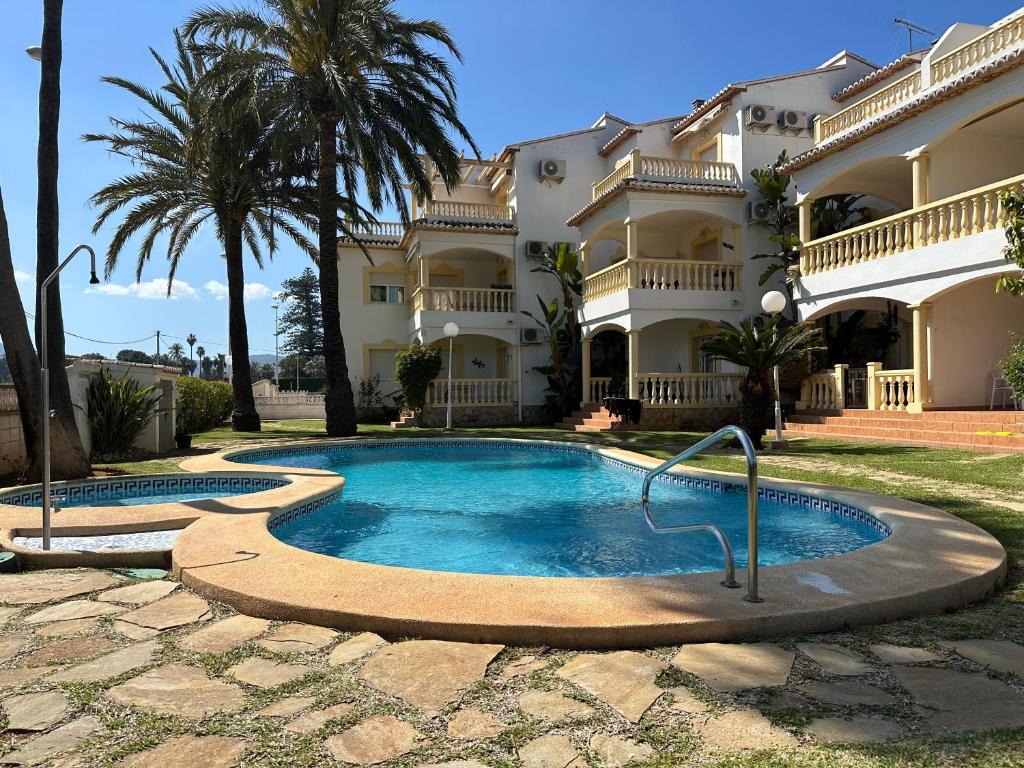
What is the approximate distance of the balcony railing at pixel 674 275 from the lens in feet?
60.8

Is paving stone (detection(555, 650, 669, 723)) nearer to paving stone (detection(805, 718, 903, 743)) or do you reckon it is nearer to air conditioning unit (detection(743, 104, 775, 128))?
paving stone (detection(805, 718, 903, 743))

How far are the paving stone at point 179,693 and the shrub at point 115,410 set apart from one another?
10680mm

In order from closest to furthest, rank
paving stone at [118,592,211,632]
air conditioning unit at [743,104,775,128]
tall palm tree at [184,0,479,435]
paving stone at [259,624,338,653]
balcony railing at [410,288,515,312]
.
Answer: paving stone at [259,624,338,653]
paving stone at [118,592,211,632]
tall palm tree at [184,0,479,435]
air conditioning unit at [743,104,775,128]
balcony railing at [410,288,515,312]

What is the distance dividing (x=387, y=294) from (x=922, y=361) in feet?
62.4

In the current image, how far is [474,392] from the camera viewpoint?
22.7m

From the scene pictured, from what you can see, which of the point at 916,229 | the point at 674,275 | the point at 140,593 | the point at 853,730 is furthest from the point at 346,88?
the point at 853,730

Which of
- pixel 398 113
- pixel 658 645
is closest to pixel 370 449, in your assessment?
pixel 398 113

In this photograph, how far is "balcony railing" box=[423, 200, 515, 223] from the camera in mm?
23172

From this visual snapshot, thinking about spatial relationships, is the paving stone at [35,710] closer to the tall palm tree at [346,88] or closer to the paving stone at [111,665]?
the paving stone at [111,665]

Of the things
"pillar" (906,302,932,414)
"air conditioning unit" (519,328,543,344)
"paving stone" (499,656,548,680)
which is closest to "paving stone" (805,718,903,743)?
"paving stone" (499,656,548,680)

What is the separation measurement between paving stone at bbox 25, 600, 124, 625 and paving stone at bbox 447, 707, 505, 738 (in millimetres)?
2500

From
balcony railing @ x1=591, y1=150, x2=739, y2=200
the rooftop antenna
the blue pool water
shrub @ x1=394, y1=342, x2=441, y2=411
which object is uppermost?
the rooftop antenna

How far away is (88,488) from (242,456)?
384 cm

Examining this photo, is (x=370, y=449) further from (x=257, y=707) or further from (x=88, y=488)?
(x=257, y=707)
